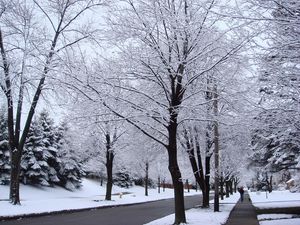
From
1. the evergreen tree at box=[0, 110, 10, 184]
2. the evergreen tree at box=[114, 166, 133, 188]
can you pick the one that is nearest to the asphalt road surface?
the evergreen tree at box=[0, 110, 10, 184]

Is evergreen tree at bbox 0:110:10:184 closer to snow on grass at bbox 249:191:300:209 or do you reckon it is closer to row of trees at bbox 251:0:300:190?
snow on grass at bbox 249:191:300:209

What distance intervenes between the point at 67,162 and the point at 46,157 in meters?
6.09

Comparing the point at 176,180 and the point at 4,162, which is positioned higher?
the point at 4,162

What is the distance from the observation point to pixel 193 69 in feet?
46.7

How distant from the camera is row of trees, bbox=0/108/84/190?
155ft

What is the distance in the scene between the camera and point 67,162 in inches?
2191

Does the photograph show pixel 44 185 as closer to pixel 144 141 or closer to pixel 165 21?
pixel 144 141

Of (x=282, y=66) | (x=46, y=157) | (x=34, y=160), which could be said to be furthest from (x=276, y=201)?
(x=282, y=66)

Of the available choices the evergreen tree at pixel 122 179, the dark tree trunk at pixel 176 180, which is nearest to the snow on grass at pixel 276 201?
the dark tree trunk at pixel 176 180

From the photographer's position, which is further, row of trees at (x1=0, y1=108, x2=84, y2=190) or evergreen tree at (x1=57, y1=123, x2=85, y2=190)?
evergreen tree at (x1=57, y1=123, x2=85, y2=190)

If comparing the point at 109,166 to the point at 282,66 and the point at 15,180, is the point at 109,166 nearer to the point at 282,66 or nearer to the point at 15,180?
the point at 15,180

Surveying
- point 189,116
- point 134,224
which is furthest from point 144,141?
point 189,116

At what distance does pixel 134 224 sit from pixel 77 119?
5703mm

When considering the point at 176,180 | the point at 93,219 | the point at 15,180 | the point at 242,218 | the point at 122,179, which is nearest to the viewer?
the point at 176,180
